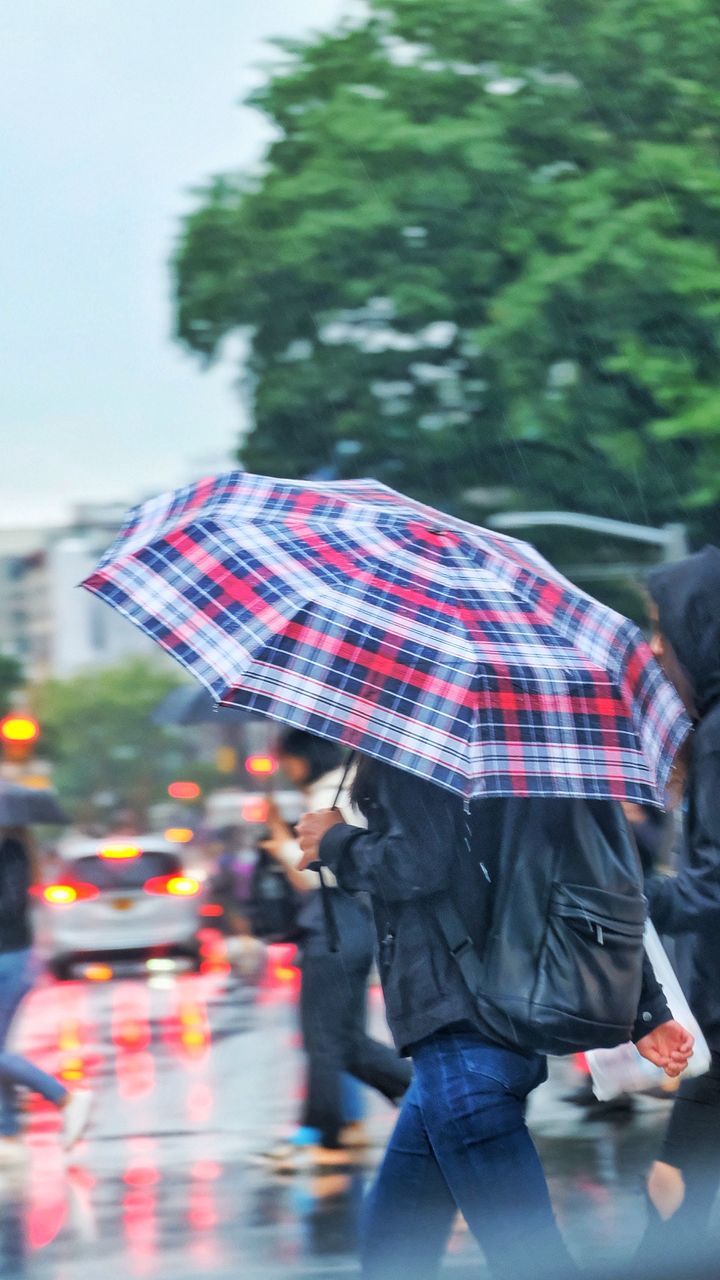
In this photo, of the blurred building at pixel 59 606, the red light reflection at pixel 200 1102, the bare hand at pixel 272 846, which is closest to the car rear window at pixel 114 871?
the red light reflection at pixel 200 1102

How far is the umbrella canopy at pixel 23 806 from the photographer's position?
764cm

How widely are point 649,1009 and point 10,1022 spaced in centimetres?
451

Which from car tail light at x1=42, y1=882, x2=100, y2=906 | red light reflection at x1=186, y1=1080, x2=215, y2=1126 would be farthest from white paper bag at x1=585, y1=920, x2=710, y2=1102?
car tail light at x1=42, y1=882, x2=100, y2=906

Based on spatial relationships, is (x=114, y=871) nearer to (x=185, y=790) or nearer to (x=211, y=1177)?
(x=211, y=1177)

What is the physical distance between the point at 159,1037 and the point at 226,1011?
5.52 ft

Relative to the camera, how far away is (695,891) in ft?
13.2

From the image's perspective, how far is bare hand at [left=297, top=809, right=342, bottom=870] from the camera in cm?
377

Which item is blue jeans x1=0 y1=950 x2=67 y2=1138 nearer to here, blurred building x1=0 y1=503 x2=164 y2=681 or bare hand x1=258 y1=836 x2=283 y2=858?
bare hand x1=258 y1=836 x2=283 y2=858

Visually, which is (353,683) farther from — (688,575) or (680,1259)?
(680,1259)

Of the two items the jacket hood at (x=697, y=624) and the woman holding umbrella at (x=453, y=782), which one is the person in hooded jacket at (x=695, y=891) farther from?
the woman holding umbrella at (x=453, y=782)

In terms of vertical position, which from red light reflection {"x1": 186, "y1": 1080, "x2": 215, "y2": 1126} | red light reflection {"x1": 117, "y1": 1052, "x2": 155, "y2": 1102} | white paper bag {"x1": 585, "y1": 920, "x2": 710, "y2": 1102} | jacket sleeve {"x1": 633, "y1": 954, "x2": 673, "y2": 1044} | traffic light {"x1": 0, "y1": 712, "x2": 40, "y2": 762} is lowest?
red light reflection {"x1": 117, "y1": 1052, "x2": 155, "y2": 1102}

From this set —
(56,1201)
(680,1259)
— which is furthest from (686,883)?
(56,1201)

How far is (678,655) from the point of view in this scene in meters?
4.12

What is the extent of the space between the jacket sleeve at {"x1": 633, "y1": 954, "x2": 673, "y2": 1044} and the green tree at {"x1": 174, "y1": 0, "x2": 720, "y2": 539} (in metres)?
13.3
